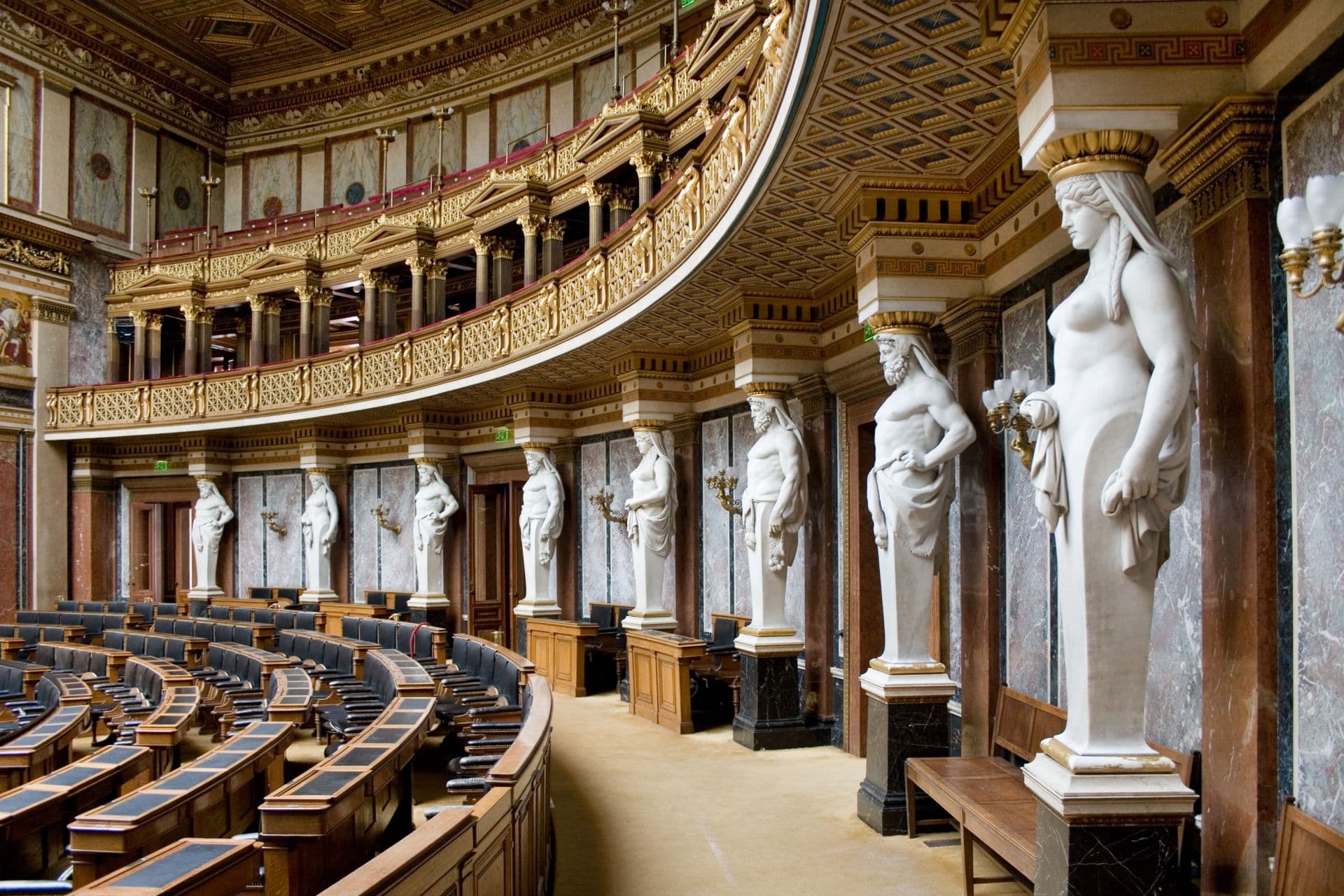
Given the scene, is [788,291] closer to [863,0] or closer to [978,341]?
[978,341]

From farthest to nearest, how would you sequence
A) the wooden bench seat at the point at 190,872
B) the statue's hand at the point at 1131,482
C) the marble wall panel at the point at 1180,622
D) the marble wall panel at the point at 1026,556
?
the marble wall panel at the point at 1026,556
the marble wall panel at the point at 1180,622
the statue's hand at the point at 1131,482
the wooden bench seat at the point at 190,872

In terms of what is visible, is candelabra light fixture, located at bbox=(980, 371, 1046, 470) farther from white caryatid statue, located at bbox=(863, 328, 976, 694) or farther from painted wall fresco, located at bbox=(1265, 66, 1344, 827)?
white caryatid statue, located at bbox=(863, 328, 976, 694)

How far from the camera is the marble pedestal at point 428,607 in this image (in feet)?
53.4

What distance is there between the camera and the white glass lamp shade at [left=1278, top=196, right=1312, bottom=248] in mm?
2807

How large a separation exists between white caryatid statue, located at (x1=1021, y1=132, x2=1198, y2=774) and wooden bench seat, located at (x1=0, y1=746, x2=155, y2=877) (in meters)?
4.65

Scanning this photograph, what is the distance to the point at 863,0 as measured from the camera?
13.7 ft

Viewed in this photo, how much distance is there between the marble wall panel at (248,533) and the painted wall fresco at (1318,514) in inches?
754

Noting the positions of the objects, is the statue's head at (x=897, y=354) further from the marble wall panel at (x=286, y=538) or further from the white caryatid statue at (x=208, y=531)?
the white caryatid statue at (x=208, y=531)

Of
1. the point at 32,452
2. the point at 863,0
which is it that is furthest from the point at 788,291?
the point at 32,452

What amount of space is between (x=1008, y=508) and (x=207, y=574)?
17415 millimetres

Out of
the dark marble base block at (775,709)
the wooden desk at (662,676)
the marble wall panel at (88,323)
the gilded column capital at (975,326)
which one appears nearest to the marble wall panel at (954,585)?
the gilded column capital at (975,326)

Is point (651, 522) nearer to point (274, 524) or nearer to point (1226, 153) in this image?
point (1226, 153)

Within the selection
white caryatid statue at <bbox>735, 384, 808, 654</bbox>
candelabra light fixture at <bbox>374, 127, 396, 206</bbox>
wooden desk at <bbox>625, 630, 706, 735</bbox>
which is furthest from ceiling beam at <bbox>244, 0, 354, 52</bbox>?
white caryatid statue at <bbox>735, 384, 808, 654</bbox>

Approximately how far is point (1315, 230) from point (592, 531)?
12.0 m
